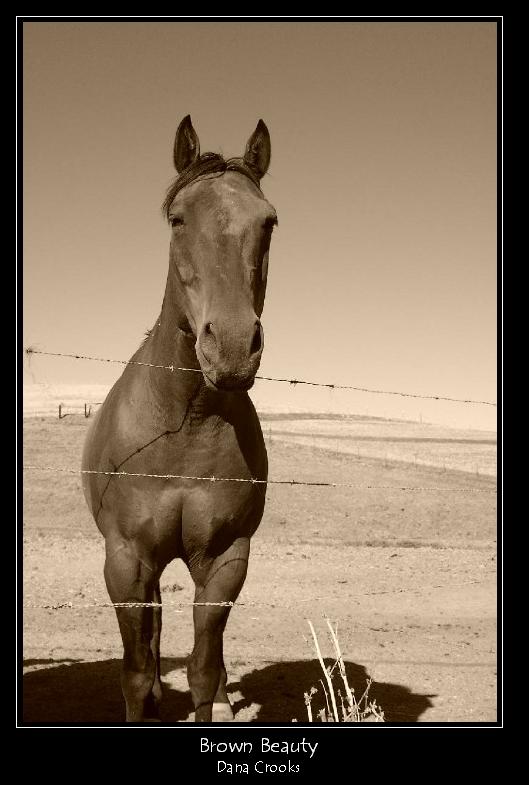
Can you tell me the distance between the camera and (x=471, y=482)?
2353 centimetres

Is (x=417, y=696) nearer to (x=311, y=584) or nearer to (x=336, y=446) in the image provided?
(x=311, y=584)

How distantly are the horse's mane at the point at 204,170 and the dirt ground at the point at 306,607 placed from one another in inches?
92.6

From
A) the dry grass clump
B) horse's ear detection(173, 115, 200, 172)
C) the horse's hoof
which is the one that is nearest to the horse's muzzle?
horse's ear detection(173, 115, 200, 172)

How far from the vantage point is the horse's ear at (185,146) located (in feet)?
12.1

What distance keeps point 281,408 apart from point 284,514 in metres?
41.5

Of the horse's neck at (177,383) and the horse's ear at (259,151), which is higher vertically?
the horse's ear at (259,151)

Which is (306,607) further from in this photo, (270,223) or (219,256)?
(219,256)

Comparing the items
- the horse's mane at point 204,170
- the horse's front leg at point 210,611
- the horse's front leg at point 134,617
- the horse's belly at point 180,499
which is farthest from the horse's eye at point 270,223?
the horse's front leg at point 134,617

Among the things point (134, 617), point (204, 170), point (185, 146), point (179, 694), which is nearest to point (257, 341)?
point (204, 170)

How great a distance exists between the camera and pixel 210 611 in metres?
3.74

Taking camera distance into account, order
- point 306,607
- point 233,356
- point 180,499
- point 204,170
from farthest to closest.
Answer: point 306,607 → point 180,499 → point 204,170 → point 233,356

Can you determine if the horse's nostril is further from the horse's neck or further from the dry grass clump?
the dry grass clump

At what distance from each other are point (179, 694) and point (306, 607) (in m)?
4.40

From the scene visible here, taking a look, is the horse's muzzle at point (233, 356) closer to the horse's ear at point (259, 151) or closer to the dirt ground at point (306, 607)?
the horse's ear at point (259, 151)
